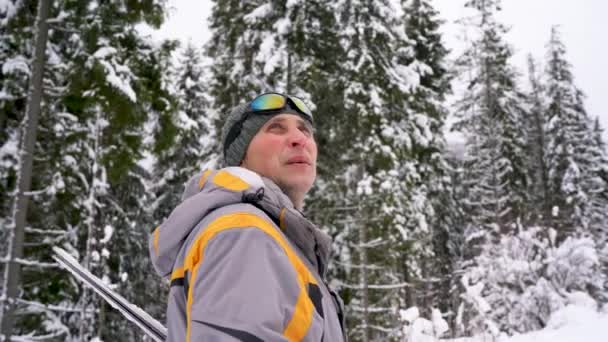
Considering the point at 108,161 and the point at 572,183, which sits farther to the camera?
the point at 572,183

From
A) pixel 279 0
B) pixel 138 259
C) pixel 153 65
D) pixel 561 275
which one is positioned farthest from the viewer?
pixel 138 259

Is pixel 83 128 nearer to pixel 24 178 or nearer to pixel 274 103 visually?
pixel 24 178

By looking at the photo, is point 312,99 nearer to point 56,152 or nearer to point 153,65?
point 153,65

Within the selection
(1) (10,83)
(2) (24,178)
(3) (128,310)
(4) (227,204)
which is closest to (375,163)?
(2) (24,178)

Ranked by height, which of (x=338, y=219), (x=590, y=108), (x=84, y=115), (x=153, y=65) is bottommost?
(x=338, y=219)

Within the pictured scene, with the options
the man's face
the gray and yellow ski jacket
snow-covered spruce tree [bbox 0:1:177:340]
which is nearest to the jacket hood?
the gray and yellow ski jacket

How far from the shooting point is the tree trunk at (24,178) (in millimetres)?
8094

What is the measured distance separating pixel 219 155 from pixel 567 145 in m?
27.3

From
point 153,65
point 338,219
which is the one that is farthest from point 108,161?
point 338,219

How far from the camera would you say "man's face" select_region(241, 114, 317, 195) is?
2189 mm

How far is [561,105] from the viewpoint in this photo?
105 feet

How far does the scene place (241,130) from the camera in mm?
2393

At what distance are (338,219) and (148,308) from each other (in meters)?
11.0

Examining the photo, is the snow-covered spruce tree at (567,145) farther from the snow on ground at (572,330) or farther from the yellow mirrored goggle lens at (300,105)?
the yellow mirrored goggle lens at (300,105)
